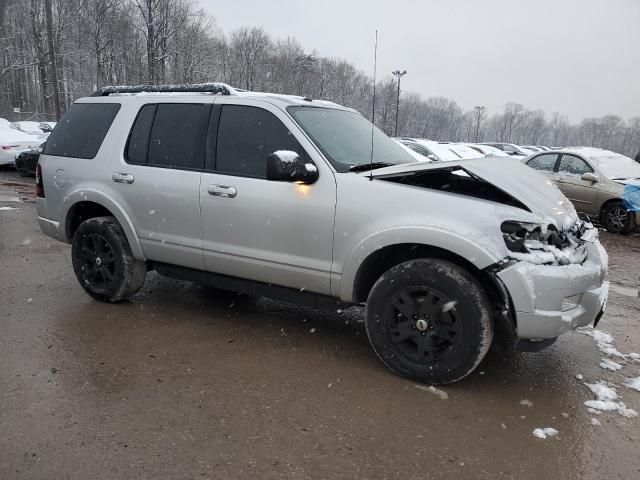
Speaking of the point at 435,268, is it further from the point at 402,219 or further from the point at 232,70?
the point at 232,70

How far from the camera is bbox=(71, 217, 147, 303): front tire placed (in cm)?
451

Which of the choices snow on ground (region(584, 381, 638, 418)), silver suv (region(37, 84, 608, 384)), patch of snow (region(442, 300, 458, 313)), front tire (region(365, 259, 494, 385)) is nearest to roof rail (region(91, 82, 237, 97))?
silver suv (region(37, 84, 608, 384))

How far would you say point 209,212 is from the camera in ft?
12.9

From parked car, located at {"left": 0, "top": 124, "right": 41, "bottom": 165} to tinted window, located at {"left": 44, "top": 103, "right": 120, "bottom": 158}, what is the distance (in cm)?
1270

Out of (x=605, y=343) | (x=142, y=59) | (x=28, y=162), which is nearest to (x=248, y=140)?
(x=605, y=343)

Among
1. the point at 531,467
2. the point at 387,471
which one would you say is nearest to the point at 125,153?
the point at 387,471

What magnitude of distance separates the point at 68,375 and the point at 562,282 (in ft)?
10.7

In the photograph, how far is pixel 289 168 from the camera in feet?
10.9

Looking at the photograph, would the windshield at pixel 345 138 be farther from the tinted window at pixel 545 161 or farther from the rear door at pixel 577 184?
the tinted window at pixel 545 161

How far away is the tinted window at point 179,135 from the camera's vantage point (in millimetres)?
4082

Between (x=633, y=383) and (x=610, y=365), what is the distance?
0.96ft

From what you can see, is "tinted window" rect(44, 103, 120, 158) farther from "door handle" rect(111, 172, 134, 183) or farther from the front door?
the front door

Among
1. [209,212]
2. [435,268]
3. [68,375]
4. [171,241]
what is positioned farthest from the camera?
[171,241]

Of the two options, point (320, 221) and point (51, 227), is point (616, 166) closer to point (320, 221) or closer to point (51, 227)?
point (320, 221)
